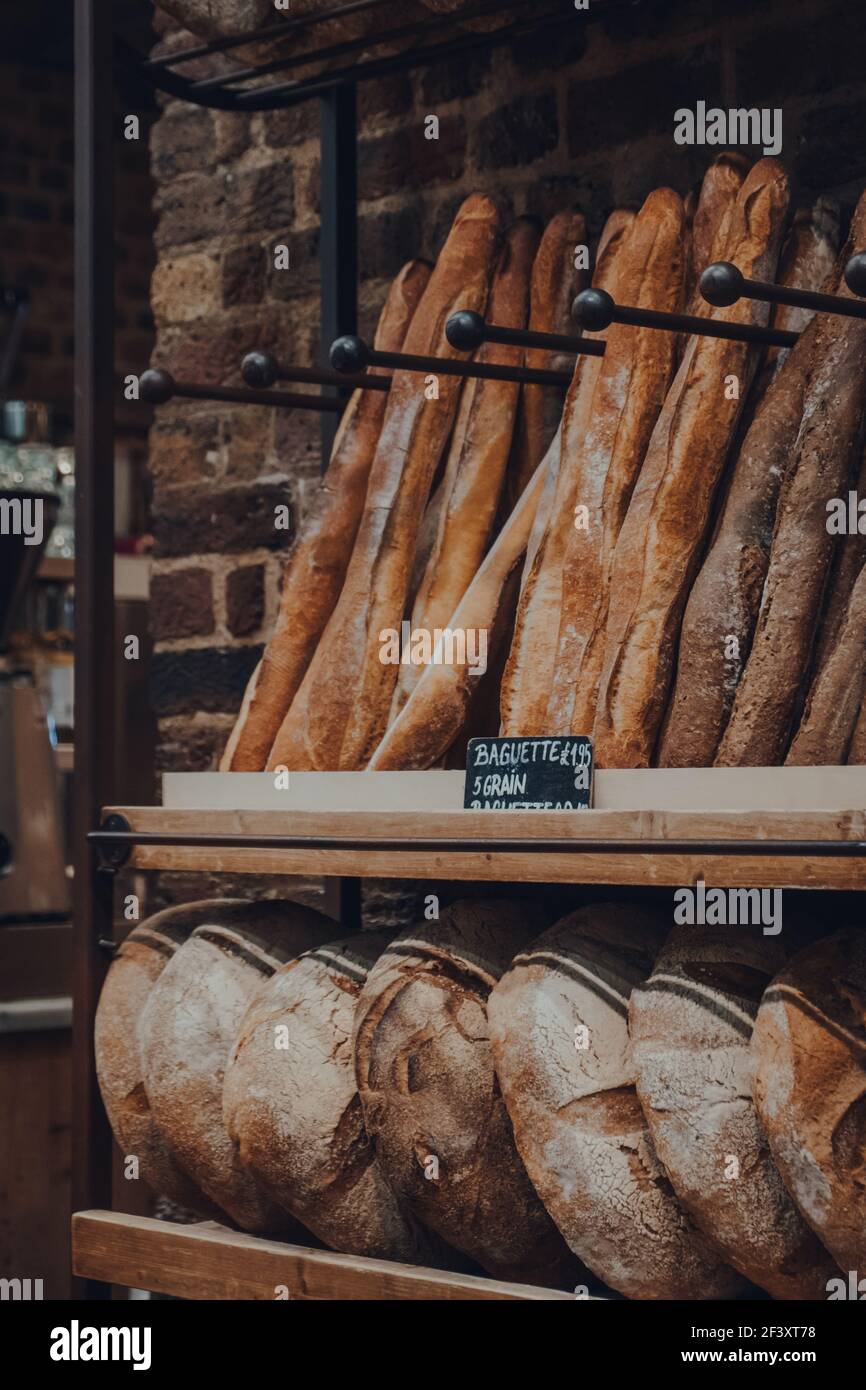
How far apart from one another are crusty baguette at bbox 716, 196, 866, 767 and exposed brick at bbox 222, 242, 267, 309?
3.69ft

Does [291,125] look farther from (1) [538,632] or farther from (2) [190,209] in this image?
(1) [538,632]

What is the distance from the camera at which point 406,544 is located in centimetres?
189

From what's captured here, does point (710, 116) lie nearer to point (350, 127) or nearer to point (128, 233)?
point (350, 127)

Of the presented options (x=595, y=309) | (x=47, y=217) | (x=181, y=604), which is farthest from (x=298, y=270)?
(x=47, y=217)

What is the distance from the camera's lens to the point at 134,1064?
1.89 m

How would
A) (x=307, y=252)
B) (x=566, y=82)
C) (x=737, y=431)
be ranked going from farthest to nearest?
1. (x=307, y=252)
2. (x=566, y=82)
3. (x=737, y=431)

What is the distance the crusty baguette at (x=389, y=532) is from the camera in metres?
1.85

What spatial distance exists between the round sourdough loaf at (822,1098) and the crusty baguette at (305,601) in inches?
28.6

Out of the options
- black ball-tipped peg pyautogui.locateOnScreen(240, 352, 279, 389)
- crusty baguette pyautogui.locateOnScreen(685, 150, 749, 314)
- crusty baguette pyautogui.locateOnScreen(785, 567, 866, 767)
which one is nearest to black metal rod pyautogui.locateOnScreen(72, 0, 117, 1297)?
black ball-tipped peg pyautogui.locateOnScreen(240, 352, 279, 389)

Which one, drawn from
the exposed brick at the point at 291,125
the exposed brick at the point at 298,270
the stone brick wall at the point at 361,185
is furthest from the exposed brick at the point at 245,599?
the exposed brick at the point at 291,125

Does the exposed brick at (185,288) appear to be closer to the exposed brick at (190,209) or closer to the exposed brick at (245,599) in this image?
the exposed brick at (190,209)

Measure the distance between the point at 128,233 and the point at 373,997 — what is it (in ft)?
14.9

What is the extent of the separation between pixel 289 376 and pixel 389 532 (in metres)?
0.19
